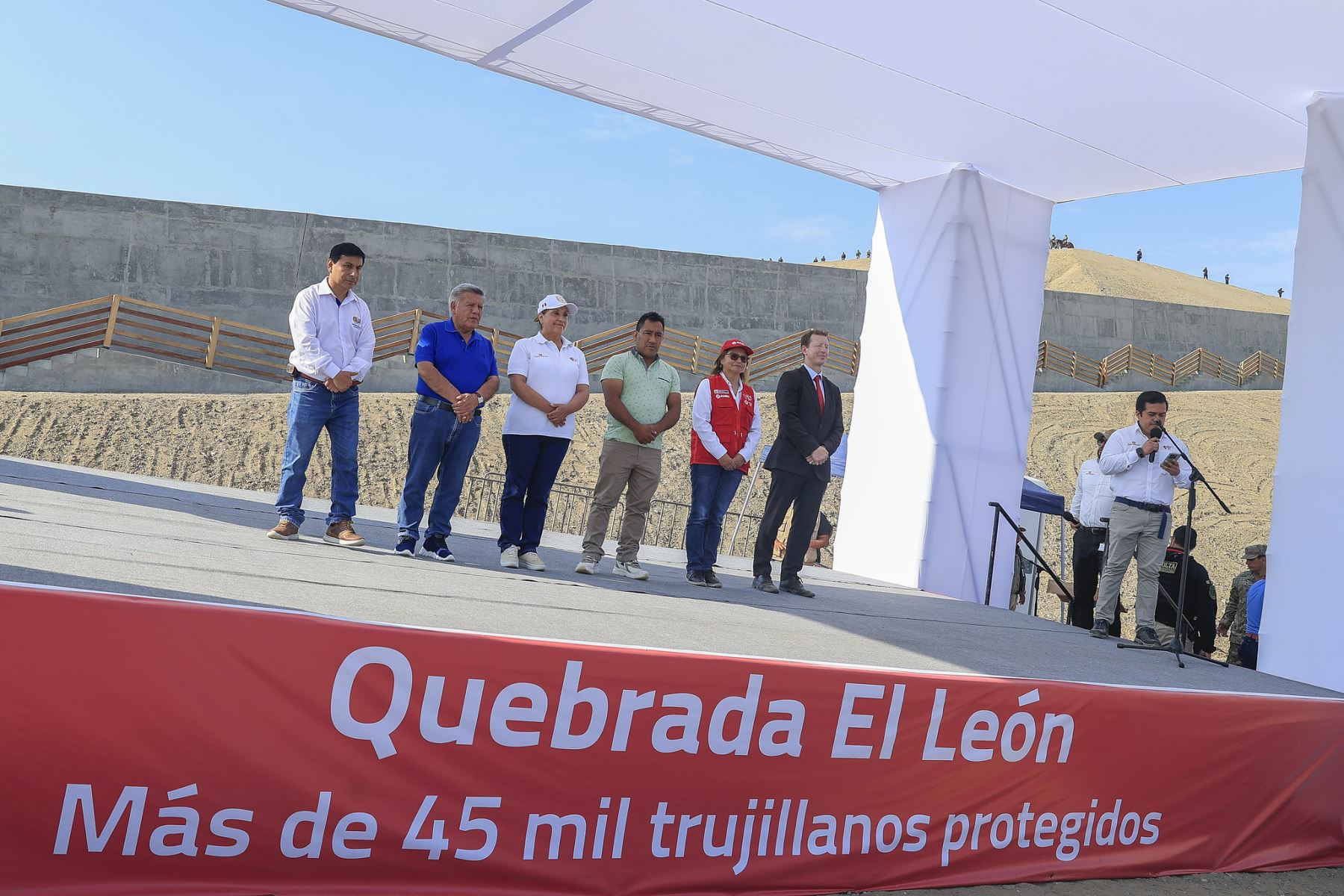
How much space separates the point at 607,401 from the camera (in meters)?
6.13

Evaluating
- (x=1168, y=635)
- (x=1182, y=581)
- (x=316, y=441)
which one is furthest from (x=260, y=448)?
(x=1182, y=581)

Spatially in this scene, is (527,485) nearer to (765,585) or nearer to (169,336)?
(765,585)

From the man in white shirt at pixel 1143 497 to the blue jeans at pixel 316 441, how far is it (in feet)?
14.5

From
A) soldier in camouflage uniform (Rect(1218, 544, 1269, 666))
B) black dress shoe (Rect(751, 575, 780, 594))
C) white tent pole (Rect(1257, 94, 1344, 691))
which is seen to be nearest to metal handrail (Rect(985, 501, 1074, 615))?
soldier in camouflage uniform (Rect(1218, 544, 1269, 666))

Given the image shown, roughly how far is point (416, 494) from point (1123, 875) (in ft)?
12.1

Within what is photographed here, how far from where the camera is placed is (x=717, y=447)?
246 inches

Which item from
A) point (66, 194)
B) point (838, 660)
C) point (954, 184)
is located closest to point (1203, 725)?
point (838, 660)

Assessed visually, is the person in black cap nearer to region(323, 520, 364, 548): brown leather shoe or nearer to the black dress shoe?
the black dress shoe

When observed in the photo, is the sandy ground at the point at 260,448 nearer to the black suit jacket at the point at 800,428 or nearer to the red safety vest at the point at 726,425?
the black suit jacket at the point at 800,428

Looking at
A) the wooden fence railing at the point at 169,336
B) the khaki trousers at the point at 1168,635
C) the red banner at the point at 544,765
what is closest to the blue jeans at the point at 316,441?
the red banner at the point at 544,765

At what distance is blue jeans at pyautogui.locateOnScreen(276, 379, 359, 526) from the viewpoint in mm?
5379

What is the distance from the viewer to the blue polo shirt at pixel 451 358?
18.3 ft

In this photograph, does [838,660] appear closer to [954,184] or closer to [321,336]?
[321,336]

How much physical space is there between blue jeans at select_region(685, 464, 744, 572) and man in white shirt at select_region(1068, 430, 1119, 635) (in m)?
3.16
